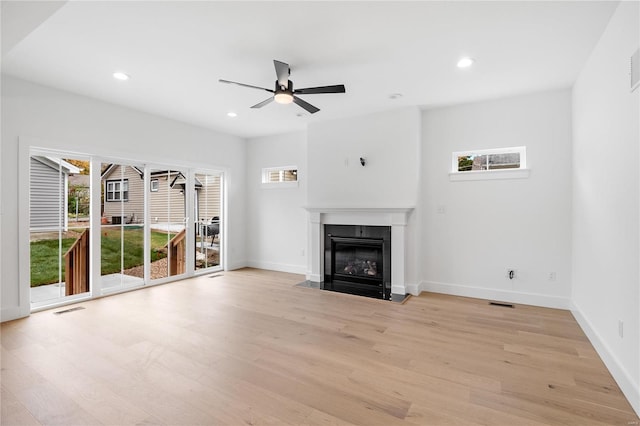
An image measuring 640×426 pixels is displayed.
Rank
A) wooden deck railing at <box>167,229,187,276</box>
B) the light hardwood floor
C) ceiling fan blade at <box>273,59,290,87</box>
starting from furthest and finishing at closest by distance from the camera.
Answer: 1. wooden deck railing at <box>167,229,187,276</box>
2. ceiling fan blade at <box>273,59,290,87</box>
3. the light hardwood floor

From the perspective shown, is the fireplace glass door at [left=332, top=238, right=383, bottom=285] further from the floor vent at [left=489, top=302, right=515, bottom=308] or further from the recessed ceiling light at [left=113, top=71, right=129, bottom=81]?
the recessed ceiling light at [left=113, top=71, right=129, bottom=81]

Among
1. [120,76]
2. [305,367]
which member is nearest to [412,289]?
[305,367]

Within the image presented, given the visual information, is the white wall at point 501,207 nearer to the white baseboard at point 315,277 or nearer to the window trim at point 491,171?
the window trim at point 491,171

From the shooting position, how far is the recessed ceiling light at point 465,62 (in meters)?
3.05

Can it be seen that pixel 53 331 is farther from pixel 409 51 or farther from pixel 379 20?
pixel 409 51

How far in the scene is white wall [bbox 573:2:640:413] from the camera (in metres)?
2.04

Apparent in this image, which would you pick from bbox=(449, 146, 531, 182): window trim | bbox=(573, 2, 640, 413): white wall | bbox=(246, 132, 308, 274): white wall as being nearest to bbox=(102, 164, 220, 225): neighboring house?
bbox=(246, 132, 308, 274): white wall

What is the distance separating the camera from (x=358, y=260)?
16.3ft

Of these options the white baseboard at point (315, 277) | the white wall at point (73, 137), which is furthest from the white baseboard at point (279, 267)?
the white wall at point (73, 137)

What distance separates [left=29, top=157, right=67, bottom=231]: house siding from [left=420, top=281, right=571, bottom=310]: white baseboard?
16.6ft

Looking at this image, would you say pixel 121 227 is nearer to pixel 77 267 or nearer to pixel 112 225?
pixel 112 225

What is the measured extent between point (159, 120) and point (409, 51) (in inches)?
158

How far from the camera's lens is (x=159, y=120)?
4.96 m

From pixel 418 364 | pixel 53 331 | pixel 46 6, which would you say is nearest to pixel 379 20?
pixel 46 6
